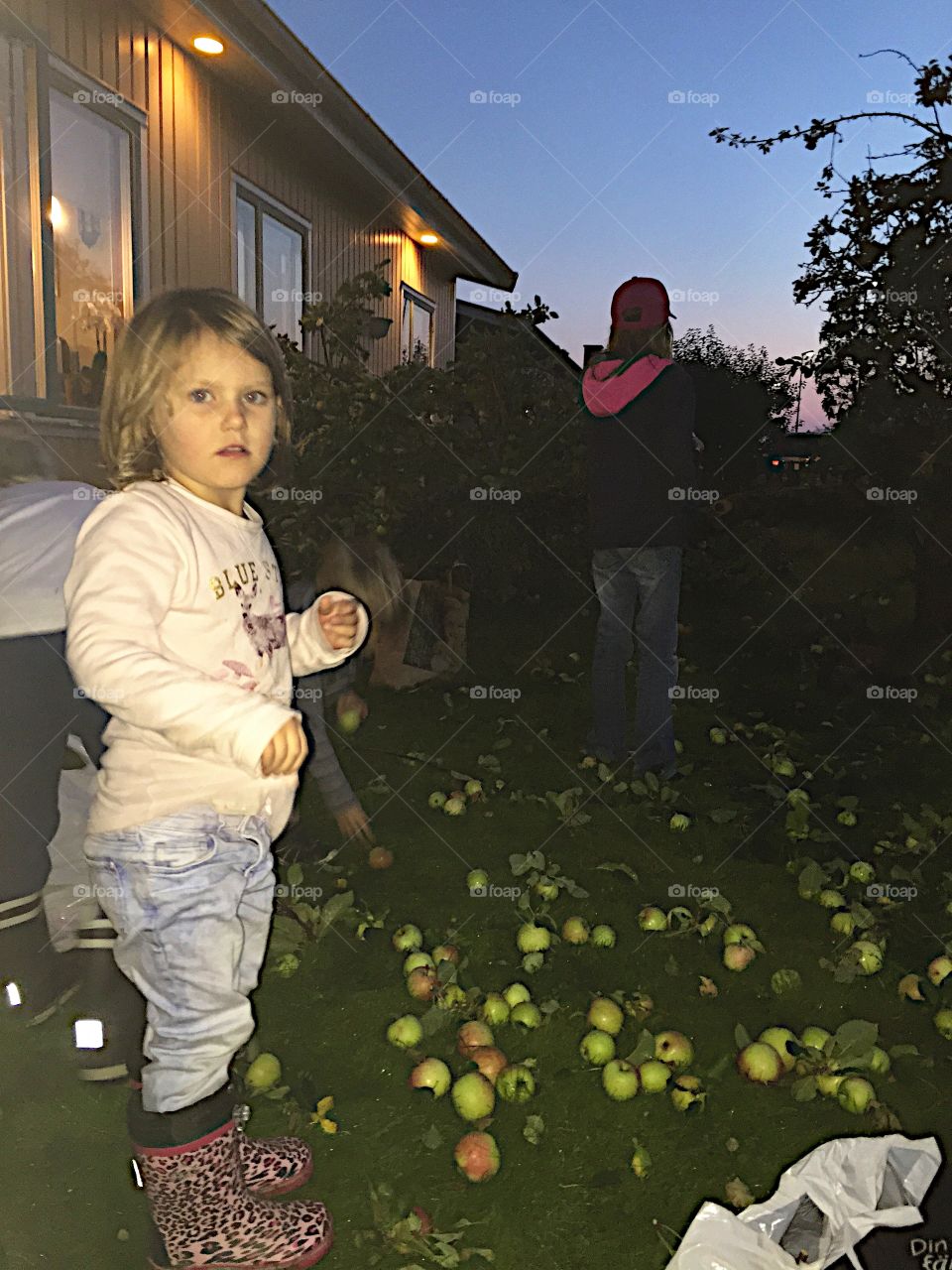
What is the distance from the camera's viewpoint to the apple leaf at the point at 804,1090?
8.46 ft

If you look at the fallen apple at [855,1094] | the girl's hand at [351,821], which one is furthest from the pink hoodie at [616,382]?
the fallen apple at [855,1094]

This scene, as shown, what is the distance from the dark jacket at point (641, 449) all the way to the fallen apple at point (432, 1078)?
2.87 m

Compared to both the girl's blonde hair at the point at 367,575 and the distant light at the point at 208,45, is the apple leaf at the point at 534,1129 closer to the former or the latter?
the girl's blonde hair at the point at 367,575

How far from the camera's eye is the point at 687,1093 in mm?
2543

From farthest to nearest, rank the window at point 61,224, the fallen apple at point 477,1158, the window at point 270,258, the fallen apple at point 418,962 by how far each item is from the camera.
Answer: the window at point 270,258 → the window at point 61,224 → the fallen apple at point 418,962 → the fallen apple at point 477,1158

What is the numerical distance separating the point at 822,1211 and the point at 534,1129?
2.52 feet

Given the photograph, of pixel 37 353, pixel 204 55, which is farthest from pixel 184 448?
pixel 204 55

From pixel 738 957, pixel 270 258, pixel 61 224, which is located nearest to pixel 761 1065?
pixel 738 957

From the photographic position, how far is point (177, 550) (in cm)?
178

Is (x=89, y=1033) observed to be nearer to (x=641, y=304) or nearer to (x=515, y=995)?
(x=515, y=995)

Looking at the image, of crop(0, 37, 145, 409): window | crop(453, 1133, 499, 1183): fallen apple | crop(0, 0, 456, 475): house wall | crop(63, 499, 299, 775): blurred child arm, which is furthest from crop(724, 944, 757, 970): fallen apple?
crop(0, 37, 145, 409): window

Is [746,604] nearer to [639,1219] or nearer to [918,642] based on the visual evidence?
[918,642]

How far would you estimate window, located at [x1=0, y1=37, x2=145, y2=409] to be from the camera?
530 centimetres

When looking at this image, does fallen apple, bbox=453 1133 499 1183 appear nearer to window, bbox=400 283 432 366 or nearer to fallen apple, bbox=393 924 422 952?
fallen apple, bbox=393 924 422 952
